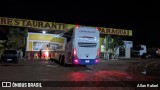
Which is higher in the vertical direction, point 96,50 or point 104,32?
point 104,32

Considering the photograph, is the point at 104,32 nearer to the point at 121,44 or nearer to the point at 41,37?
the point at 121,44

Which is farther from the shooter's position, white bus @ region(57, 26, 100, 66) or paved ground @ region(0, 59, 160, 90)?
white bus @ region(57, 26, 100, 66)

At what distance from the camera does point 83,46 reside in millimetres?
22734

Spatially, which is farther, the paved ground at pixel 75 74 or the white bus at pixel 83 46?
the white bus at pixel 83 46

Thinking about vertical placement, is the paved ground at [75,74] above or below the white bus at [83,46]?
below

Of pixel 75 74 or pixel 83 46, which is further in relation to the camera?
pixel 83 46

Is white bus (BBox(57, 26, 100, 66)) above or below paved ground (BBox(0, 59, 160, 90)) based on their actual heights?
above

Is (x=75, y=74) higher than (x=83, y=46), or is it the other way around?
(x=83, y=46)

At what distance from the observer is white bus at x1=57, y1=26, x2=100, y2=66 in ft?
73.4

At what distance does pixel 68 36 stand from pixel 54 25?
1618 cm

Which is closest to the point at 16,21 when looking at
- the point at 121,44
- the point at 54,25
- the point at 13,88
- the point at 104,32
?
the point at 54,25

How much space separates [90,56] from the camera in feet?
75.0

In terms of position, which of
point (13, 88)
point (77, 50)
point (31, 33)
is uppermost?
point (31, 33)

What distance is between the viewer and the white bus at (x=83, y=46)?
22.4m
